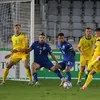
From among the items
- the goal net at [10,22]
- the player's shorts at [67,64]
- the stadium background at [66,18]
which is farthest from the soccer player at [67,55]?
the stadium background at [66,18]

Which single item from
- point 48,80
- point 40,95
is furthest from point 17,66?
point 40,95

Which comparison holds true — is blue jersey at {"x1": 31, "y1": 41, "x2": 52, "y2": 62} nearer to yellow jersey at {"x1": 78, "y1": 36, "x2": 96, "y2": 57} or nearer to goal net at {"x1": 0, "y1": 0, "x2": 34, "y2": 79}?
yellow jersey at {"x1": 78, "y1": 36, "x2": 96, "y2": 57}

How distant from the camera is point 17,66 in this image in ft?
52.9

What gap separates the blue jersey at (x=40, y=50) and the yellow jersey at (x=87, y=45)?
3.84 ft

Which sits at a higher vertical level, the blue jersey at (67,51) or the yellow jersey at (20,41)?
the yellow jersey at (20,41)

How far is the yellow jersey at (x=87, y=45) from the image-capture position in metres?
14.5

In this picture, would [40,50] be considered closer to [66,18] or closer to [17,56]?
[17,56]

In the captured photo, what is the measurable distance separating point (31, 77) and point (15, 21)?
144 inches

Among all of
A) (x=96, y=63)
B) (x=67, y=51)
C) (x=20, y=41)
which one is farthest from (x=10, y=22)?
(x=96, y=63)

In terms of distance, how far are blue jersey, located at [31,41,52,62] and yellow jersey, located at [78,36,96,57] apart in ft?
3.84

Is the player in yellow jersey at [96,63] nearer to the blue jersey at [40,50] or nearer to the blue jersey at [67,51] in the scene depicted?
the blue jersey at [67,51]

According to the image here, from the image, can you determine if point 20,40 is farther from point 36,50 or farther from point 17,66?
point 17,66

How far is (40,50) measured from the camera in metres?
13.9

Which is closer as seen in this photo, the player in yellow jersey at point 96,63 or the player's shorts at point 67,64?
the player in yellow jersey at point 96,63
